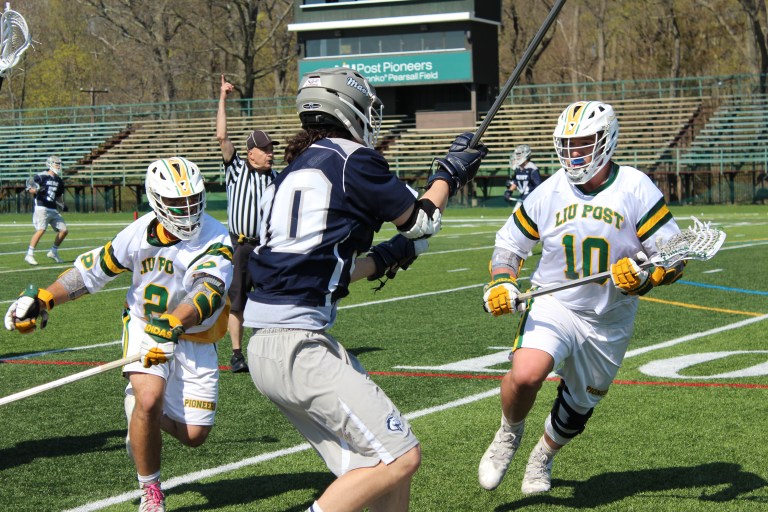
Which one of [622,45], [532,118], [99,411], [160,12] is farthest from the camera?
[622,45]

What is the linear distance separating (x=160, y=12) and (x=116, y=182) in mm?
11823

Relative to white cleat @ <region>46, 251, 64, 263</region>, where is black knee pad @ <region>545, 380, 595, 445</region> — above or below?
below

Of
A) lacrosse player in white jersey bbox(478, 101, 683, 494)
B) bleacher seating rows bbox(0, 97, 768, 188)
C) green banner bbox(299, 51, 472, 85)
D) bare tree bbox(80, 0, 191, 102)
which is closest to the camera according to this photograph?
lacrosse player in white jersey bbox(478, 101, 683, 494)

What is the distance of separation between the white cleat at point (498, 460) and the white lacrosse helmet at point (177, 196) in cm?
173

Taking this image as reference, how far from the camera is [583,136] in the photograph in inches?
217

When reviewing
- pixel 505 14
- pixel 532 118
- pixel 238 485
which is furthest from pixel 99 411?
pixel 505 14

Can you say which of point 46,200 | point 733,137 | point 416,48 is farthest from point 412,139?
point 46,200

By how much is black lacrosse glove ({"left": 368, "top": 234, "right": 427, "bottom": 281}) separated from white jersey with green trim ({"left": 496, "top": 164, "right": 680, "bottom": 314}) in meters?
1.09

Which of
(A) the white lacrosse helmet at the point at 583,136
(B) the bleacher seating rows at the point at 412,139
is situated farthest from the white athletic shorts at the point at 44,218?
(A) the white lacrosse helmet at the point at 583,136

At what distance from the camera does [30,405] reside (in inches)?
313

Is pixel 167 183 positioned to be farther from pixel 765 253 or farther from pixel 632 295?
pixel 765 253

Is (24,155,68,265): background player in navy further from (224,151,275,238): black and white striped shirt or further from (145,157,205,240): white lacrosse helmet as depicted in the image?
(145,157,205,240): white lacrosse helmet

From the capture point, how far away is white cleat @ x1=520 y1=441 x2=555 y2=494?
5562 mm

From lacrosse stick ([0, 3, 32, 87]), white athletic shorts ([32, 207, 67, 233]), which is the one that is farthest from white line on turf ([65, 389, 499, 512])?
white athletic shorts ([32, 207, 67, 233])
